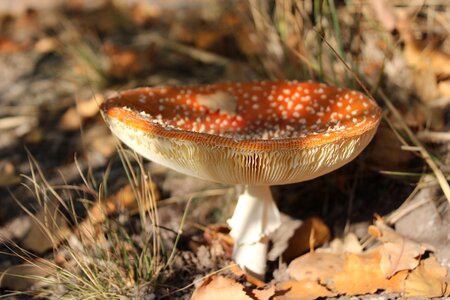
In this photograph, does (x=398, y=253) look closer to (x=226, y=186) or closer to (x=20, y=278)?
(x=226, y=186)

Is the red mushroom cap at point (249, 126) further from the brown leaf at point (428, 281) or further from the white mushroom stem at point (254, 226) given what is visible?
the brown leaf at point (428, 281)

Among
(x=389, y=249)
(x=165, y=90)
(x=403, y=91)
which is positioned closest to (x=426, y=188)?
(x=389, y=249)

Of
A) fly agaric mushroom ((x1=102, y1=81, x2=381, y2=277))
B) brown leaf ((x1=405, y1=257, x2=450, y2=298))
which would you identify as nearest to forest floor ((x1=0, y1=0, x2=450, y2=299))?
brown leaf ((x1=405, y1=257, x2=450, y2=298))

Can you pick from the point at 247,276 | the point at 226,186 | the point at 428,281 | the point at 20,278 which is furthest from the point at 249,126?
the point at 20,278

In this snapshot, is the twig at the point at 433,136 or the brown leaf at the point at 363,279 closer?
the brown leaf at the point at 363,279

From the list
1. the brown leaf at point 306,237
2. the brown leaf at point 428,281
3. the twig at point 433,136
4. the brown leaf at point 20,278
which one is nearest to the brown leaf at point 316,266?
the brown leaf at point 306,237

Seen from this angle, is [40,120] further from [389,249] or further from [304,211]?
[389,249]
